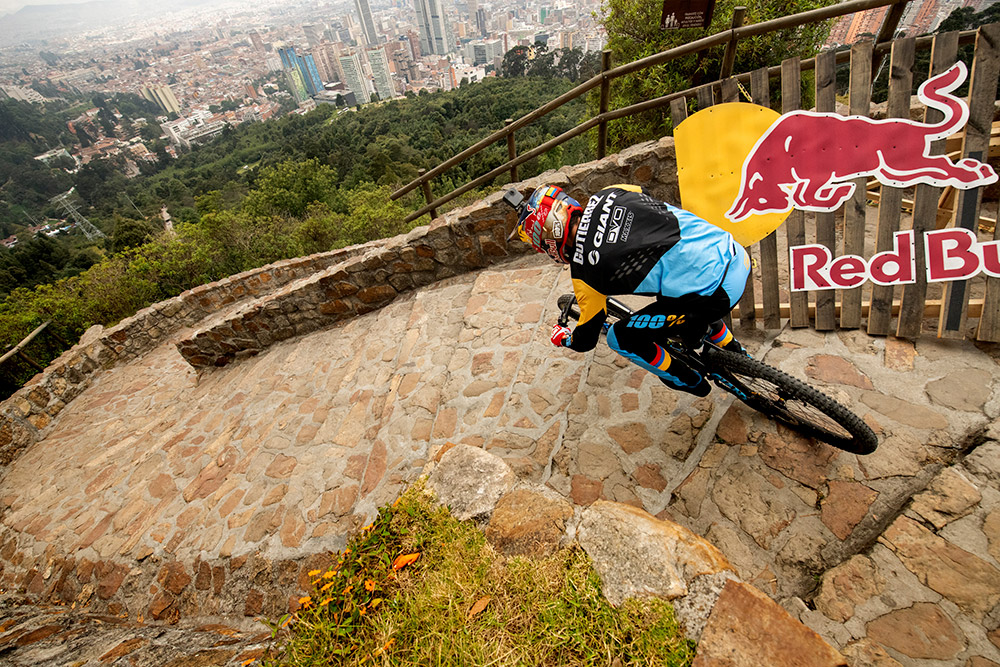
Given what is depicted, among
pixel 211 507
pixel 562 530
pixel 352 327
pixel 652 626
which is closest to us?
pixel 652 626

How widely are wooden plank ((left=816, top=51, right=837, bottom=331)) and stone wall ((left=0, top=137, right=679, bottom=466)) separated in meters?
1.57

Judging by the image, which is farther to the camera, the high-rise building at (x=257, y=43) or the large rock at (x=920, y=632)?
the high-rise building at (x=257, y=43)

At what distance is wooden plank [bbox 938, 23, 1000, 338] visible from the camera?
225 centimetres

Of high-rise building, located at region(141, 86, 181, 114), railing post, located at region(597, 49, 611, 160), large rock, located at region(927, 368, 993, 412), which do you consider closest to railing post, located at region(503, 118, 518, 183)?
railing post, located at region(597, 49, 611, 160)

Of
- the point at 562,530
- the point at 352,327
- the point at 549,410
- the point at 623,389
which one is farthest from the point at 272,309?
the point at 562,530

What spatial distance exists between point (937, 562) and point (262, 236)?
16489mm

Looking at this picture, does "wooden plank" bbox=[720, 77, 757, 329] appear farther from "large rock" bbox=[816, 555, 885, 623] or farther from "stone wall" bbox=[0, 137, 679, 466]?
"large rock" bbox=[816, 555, 885, 623]

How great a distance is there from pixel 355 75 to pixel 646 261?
530ft

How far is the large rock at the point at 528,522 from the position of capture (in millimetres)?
1832

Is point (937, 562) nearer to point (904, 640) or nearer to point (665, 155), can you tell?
point (904, 640)

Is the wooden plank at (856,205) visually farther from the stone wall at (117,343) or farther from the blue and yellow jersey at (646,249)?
the stone wall at (117,343)

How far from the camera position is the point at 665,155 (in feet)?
13.7

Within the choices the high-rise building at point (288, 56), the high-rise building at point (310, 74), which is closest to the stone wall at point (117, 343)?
the high-rise building at point (310, 74)

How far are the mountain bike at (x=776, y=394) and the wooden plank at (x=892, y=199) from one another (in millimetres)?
922
